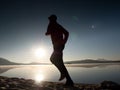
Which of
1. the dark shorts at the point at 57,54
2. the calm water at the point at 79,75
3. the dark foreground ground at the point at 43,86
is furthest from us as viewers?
the calm water at the point at 79,75

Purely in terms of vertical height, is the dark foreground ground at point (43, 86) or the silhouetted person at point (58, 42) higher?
the silhouetted person at point (58, 42)

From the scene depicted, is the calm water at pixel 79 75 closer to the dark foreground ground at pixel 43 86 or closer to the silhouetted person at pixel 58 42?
the dark foreground ground at pixel 43 86

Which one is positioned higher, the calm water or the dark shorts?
the dark shorts

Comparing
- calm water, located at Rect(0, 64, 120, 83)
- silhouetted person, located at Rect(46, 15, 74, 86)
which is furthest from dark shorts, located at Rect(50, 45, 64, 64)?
calm water, located at Rect(0, 64, 120, 83)

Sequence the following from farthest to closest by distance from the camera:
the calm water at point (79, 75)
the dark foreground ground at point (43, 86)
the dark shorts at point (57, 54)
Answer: the calm water at point (79, 75)
the dark shorts at point (57, 54)
the dark foreground ground at point (43, 86)

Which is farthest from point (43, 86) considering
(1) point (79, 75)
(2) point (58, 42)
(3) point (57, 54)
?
Result: (1) point (79, 75)

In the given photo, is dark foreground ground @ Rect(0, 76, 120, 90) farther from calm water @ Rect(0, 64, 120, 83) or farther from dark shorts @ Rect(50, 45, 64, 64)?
calm water @ Rect(0, 64, 120, 83)

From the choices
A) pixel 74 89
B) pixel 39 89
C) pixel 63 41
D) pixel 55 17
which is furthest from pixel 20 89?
pixel 55 17

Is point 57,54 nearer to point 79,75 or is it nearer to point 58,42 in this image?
point 58,42

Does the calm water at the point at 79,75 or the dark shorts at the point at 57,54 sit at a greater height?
the dark shorts at the point at 57,54

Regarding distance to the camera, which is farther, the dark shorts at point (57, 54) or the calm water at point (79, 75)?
the calm water at point (79, 75)

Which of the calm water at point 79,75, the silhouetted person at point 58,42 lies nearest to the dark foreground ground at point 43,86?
the silhouetted person at point 58,42

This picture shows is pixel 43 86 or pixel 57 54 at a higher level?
pixel 57 54

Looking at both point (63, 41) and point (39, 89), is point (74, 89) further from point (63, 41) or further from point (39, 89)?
point (63, 41)
